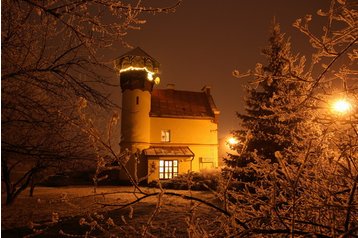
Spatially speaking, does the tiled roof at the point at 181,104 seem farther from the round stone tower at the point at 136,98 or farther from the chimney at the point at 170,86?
the round stone tower at the point at 136,98

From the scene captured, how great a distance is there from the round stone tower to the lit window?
241cm

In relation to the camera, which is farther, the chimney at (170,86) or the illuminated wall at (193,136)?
the chimney at (170,86)

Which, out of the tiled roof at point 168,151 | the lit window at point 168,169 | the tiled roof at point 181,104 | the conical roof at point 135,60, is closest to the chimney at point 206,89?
the tiled roof at point 181,104

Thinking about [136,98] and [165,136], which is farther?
[165,136]

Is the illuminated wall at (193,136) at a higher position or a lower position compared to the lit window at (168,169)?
higher

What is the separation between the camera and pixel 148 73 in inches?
1164

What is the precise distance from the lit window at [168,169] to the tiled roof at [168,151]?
2.62ft

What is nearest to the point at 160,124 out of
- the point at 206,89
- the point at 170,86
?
the point at 170,86

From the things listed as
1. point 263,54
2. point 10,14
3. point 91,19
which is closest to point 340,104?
point 91,19

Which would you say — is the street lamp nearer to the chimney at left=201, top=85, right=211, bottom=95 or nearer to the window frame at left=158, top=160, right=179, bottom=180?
the window frame at left=158, top=160, right=179, bottom=180

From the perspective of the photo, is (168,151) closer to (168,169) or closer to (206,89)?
(168,169)

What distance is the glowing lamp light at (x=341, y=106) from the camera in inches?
113

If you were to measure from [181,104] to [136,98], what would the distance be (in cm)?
551

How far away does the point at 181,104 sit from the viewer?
32438mm
